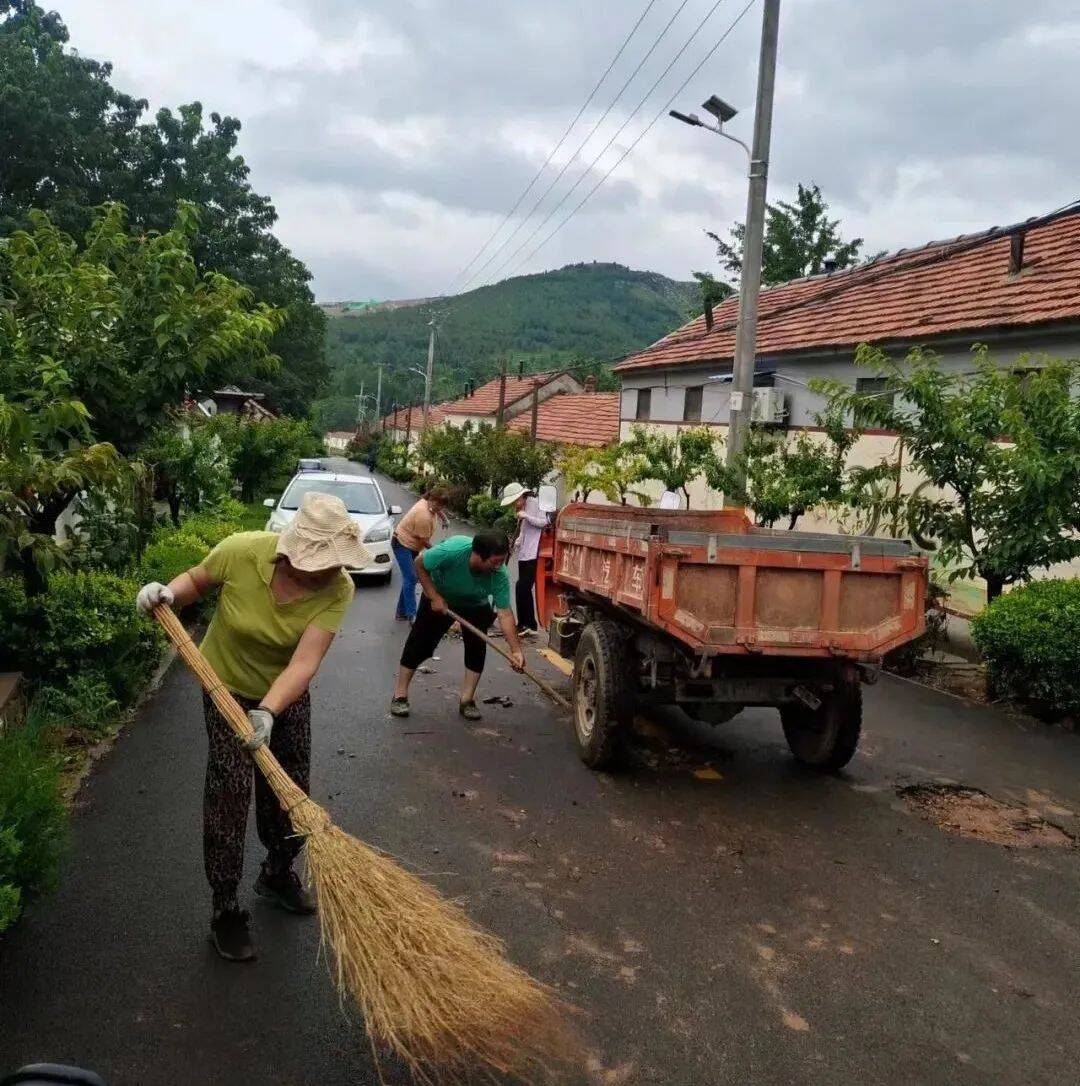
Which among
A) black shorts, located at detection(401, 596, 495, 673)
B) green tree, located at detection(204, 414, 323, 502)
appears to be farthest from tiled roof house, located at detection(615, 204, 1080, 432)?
green tree, located at detection(204, 414, 323, 502)

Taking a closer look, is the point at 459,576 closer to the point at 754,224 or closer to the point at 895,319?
the point at 754,224

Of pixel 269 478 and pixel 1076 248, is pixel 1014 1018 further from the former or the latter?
pixel 269 478

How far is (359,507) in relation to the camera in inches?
582

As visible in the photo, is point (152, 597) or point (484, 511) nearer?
point (152, 597)

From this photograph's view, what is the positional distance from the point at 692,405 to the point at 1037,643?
497 inches

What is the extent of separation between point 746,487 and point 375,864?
9.43 metres

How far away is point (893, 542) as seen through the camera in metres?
5.64

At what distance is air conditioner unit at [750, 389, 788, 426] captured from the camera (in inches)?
602

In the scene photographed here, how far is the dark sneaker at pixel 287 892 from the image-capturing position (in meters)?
4.01

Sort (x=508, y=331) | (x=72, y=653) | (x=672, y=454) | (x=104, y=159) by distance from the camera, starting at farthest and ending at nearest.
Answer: (x=508, y=331) → (x=104, y=159) → (x=672, y=454) → (x=72, y=653)

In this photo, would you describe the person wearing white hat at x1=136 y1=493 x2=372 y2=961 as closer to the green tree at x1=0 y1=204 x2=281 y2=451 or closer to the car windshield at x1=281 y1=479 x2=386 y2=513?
the green tree at x1=0 y1=204 x2=281 y2=451

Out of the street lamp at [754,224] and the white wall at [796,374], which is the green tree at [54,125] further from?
the street lamp at [754,224]

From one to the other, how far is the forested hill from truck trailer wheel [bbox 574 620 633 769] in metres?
74.0

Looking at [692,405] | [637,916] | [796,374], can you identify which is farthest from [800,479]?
[692,405]
